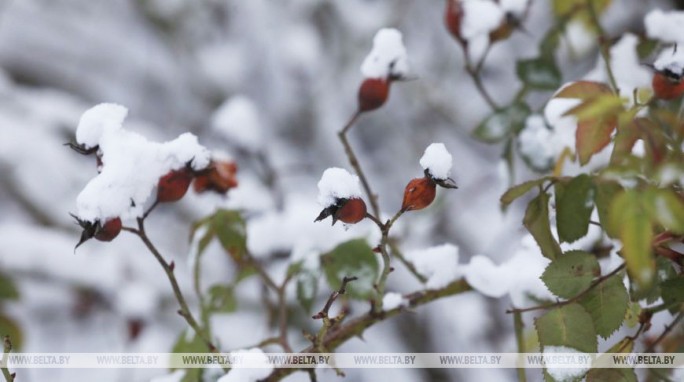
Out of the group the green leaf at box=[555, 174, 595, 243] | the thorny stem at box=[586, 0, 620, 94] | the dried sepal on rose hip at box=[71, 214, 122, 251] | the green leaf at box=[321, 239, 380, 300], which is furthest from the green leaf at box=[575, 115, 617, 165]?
the dried sepal on rose hip at box=[71, 214, 122, 251]

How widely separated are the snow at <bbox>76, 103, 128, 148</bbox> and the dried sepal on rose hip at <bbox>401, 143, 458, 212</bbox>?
0.24 m

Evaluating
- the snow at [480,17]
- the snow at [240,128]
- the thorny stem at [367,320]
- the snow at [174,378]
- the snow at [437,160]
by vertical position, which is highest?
the snow at [240,128]

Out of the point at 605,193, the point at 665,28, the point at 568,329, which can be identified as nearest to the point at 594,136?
the point at 605,193

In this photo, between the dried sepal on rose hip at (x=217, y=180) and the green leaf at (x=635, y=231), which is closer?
the green leaf at (x=635, y=231)

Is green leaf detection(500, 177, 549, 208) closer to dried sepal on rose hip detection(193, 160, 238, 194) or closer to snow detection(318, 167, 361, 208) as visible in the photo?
snow detection(318, 167, 361, 208)

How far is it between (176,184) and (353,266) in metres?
0.18

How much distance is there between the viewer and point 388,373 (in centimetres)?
156

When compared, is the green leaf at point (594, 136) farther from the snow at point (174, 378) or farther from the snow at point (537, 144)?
the snow at point (174, 378)

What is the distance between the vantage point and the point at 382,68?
27.8 inches

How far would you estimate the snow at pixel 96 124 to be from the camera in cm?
56

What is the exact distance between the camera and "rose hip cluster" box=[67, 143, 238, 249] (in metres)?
0.53

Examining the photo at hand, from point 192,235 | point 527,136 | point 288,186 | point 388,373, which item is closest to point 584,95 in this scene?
point 527,136

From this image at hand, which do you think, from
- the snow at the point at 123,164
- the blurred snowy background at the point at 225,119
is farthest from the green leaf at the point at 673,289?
the blurred snowy background at the point at 225,119

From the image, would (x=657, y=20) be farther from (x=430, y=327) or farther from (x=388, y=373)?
(x=430, y=327)
